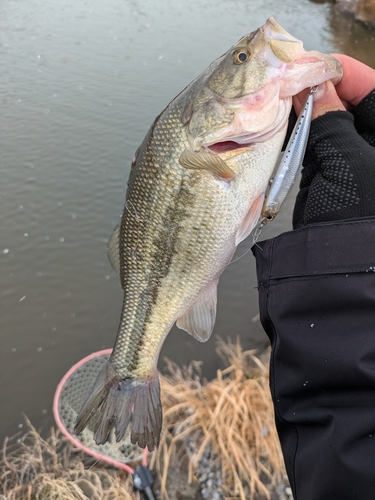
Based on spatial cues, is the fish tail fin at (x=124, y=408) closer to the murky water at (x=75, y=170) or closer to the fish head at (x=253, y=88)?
the fish head at (x=253, y=88)

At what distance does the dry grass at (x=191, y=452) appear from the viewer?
276 centimetres

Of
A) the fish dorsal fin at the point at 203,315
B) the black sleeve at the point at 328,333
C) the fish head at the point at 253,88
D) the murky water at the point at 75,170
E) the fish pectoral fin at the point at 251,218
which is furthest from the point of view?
the murky water at the point at 75,170

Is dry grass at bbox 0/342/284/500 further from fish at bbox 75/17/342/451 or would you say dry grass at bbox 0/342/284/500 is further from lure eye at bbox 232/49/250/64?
lure eye at bbox 232/49/250/64

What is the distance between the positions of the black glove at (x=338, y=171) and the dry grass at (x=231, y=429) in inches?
76.9

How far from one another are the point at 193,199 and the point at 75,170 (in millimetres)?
4936

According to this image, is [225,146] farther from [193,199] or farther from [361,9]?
[361,9]

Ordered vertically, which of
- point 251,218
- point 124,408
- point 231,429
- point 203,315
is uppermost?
point 251,218

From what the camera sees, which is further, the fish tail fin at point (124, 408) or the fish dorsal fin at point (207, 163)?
the fish tail fin at point (124, 408)

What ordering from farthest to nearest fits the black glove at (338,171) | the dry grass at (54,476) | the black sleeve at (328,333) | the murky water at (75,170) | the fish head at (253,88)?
the murky water at (75,170) < the dry grass at (54,476) < the fish head at (253,88) < the black glove at (338,171) < the black sleeve at (328,333)

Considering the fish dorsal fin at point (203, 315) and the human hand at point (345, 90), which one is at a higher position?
the human hand at point (345, 90)

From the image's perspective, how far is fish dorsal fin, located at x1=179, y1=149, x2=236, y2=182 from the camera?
1602mm

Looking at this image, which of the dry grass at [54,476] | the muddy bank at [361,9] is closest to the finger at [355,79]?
the dry grass at [54,476]

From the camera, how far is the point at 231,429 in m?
2.91

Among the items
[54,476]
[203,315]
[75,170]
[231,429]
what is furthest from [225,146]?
[75,170]
